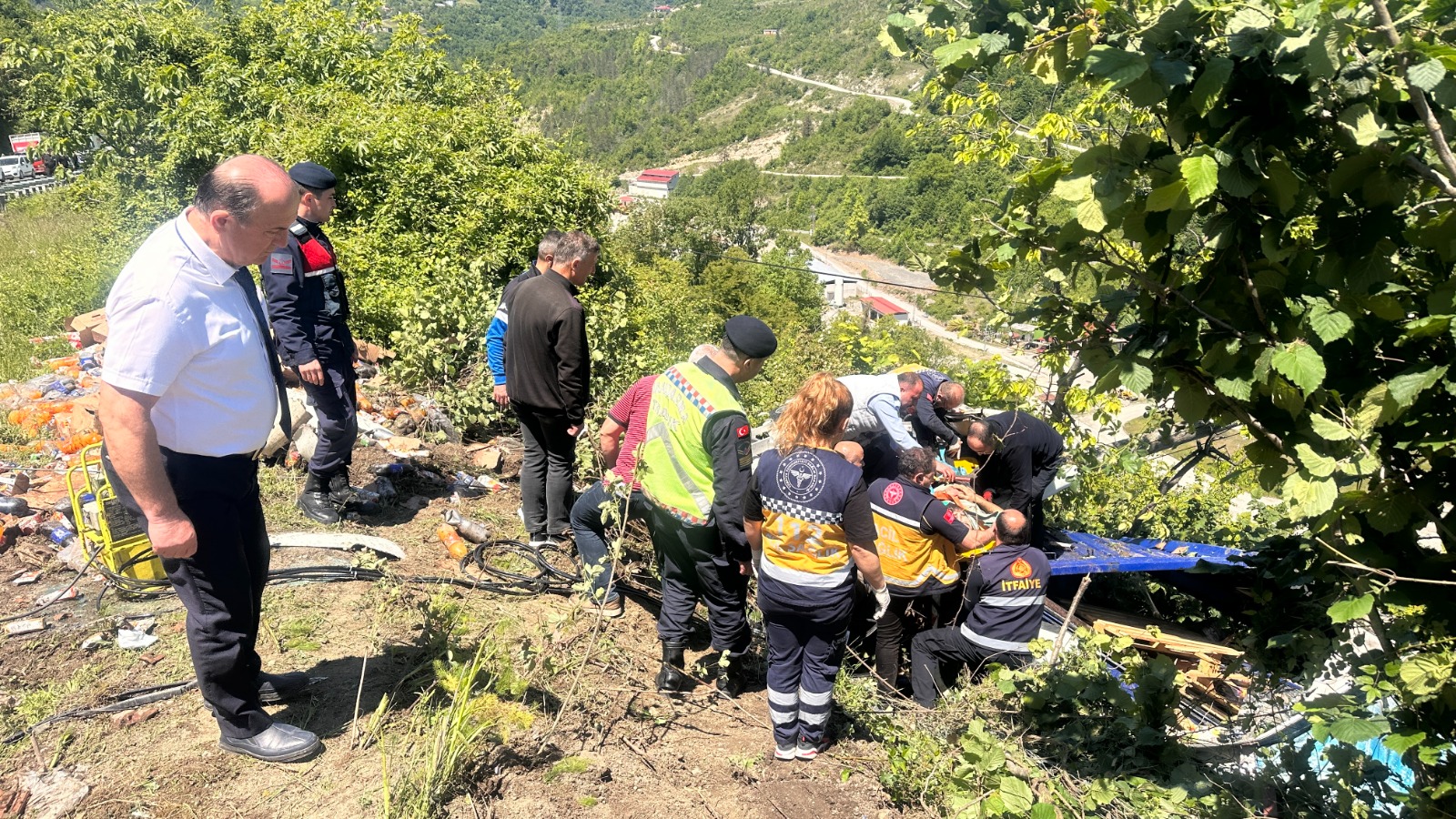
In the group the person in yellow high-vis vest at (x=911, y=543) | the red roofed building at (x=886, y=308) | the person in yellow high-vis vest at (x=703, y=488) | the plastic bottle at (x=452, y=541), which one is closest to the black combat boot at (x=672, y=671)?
the person in yellow high-vis vest at (x=703, y=488)

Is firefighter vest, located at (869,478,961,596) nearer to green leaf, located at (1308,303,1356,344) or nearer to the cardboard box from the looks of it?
green leaf, located at (1308,303,1356,344)

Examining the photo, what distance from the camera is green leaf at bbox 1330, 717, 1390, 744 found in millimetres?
2127

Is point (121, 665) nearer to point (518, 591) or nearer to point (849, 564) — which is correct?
point (518, 591)

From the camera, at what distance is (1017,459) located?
5188mm

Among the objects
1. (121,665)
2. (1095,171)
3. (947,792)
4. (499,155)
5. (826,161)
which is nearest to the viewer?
(1095,171)

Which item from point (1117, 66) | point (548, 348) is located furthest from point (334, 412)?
point (1117, 66)

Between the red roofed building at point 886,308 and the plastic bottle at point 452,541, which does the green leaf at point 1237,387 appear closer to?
the plastic bottle at point 452,541

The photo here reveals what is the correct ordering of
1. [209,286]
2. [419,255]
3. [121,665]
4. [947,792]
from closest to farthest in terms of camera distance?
1. [209,286]
2. [947,792]
3. [121,665]
4. [419,255]

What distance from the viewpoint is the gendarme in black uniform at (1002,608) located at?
4.03 metres

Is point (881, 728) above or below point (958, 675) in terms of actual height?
above

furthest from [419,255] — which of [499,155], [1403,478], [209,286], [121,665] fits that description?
[1403,478]

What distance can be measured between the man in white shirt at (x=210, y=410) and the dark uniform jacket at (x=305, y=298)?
1630 millimetres

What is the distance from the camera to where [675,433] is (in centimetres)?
342

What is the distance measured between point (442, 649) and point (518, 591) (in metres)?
0.97
